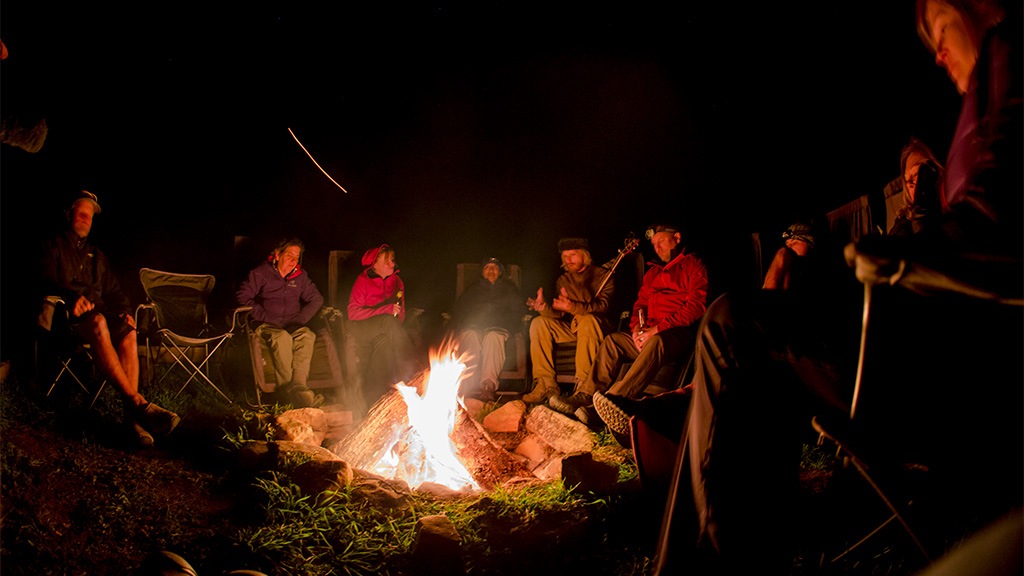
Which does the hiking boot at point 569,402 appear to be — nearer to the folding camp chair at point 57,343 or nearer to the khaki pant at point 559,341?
the khaki pant at point 559,341

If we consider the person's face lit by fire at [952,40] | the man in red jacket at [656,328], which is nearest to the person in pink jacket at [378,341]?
the man in red jacket at [656,328]

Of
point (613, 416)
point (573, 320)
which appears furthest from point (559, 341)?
point (613, 416)

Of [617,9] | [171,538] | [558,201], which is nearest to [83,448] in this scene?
[171,538]

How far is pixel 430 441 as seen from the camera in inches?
157

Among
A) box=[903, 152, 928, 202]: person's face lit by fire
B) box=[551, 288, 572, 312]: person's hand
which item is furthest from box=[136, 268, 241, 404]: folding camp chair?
box=[903, 152, 928, 202]: person's face lit by fire

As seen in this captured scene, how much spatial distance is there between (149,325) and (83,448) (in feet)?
6.16

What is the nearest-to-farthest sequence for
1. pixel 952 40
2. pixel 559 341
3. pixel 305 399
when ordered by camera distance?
1. pixel 952 40
2. pixel 305 399
3. pixel 559 341

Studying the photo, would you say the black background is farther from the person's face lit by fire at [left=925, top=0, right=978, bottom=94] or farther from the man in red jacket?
the person's face lit by fire at [left=925, top=0, right=978, bottom=94]

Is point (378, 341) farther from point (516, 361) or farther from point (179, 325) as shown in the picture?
point (179, 325)

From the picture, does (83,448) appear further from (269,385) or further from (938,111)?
(938,111)

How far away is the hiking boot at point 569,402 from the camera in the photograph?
4.67 m

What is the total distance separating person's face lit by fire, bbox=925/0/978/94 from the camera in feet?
5.67

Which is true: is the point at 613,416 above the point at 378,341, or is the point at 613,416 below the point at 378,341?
below

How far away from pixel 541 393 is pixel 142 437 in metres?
3.21
